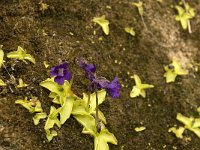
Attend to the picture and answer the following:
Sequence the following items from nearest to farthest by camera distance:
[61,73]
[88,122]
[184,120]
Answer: [61,73] < [88,122] < [184,120]

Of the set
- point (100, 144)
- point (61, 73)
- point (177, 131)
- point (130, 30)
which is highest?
point (61, 73)

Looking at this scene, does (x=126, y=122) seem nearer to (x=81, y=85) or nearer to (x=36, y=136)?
(x=81, y=85)

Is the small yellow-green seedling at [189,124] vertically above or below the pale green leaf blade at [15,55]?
below

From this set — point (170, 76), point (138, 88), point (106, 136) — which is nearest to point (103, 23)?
point (138, 88)

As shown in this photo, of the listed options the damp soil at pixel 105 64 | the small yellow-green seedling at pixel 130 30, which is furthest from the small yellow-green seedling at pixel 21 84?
the small yellow-green seedling at pixel 130 30

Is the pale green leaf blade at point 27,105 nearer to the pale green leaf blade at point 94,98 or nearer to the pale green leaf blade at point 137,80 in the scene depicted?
→ the pale green leaf blade at point 94,98

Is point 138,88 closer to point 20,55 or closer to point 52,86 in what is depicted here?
point 52,86
